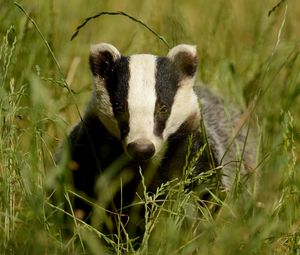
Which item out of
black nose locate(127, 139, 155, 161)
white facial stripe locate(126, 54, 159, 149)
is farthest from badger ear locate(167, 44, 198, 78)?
black nose locate(127, 139, 155, 161)

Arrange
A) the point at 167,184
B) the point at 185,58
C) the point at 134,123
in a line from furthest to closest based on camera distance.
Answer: the point at 185,58
the point at 134,123
the point at 167,184

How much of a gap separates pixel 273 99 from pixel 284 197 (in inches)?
54.3

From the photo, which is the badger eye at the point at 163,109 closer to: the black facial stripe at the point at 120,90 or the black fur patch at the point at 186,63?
the black facial stripe at the point at 120,90

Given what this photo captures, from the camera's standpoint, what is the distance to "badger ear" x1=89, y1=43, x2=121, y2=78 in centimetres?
395

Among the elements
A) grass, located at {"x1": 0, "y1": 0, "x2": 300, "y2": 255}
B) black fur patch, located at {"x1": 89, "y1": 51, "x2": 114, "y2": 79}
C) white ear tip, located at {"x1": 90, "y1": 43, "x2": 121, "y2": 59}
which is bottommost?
grass, located at {"x1": 0, "y1": 0, "x2": 300, "y2": 255}

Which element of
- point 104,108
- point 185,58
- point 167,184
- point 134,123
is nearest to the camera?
point 167,184

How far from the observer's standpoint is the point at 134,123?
3.66 m

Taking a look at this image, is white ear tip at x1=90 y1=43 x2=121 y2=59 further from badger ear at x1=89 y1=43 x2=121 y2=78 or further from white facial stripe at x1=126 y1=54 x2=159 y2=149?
white facial stripe at x1=126 y1=54 x2=159 y2=149

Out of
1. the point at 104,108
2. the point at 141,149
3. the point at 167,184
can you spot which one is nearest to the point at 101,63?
the point at 104,108

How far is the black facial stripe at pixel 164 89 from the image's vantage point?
12.3ft

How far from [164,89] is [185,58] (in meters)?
0.25

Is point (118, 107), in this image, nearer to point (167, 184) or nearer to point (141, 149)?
point (141, 149)

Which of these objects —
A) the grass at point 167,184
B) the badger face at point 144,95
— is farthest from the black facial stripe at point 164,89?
the grass at point 167,184

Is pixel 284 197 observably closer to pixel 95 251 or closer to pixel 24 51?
pixel 95 251
